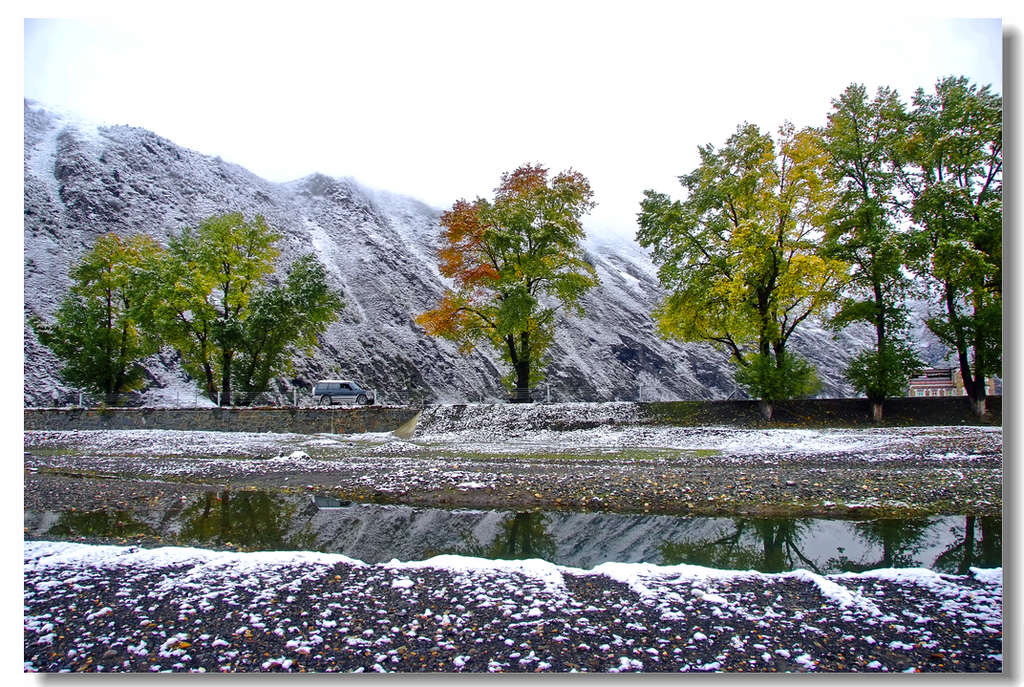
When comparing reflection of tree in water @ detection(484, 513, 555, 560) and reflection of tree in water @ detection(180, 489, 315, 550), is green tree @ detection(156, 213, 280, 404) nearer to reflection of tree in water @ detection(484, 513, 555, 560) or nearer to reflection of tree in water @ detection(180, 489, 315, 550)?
reflection of tree in water @ detection(180, 489, 315, 550)

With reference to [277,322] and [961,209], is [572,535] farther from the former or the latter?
[277,322]

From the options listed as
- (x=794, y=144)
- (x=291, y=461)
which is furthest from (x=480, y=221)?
(x=291, y=461)

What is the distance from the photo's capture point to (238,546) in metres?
5.91

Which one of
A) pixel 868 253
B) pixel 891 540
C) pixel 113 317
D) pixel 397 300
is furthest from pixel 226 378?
pixel 868 253

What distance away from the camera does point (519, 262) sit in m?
22.5

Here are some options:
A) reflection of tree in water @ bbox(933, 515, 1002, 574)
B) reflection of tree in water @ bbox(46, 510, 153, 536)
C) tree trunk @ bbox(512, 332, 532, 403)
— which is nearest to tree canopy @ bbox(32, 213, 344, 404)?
tree trunk @ bbox(512, 332, 532, 403)

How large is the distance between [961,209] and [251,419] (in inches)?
916

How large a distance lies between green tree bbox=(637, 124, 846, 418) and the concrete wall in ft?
39.6

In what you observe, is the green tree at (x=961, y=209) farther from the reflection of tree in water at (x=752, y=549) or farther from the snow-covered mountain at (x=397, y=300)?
the snow-covered mountain at (x=397, y=300)

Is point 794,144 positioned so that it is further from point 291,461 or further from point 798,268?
point 291,461

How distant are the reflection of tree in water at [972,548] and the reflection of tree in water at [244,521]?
20.8 ft

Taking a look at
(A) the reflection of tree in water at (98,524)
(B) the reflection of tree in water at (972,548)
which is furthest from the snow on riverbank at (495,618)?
(A) the reflection of tree in water at (98,524)

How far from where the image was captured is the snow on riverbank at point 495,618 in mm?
3131

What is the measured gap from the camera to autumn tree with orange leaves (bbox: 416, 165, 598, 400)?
22.1 m
